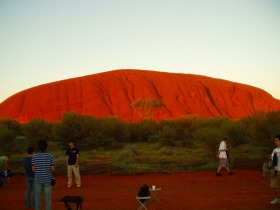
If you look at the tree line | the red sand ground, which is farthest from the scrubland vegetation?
the red sand ground

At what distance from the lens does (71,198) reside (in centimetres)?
737

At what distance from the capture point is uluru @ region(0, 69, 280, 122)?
6681cm

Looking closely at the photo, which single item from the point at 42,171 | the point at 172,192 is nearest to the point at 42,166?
the point at 42,171

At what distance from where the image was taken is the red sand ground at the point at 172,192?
9.45m

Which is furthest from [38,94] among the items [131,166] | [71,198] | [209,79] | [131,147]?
[71,198]

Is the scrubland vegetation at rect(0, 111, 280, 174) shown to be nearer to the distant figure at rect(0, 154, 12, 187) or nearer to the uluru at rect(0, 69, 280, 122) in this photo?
the distant figure at rect(0, 154, 12, 187)

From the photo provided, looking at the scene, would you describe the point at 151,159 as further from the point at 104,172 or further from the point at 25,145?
the point at 25,145

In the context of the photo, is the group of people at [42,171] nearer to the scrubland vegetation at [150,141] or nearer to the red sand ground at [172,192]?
the red sand ground at [172,192]

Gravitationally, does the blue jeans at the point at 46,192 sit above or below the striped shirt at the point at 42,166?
below

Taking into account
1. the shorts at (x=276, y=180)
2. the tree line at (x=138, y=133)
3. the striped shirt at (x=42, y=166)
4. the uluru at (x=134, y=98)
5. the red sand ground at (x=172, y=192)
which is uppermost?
the uluru at (x=134, y=98)

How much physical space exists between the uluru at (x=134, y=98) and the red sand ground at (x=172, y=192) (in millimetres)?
43124

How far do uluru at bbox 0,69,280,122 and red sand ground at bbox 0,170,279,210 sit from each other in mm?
43124

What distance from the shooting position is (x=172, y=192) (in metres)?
11.6

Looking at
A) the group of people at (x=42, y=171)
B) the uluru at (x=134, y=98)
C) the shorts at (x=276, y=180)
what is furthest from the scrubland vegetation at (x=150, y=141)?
the uluru at (x=134, y=98)
